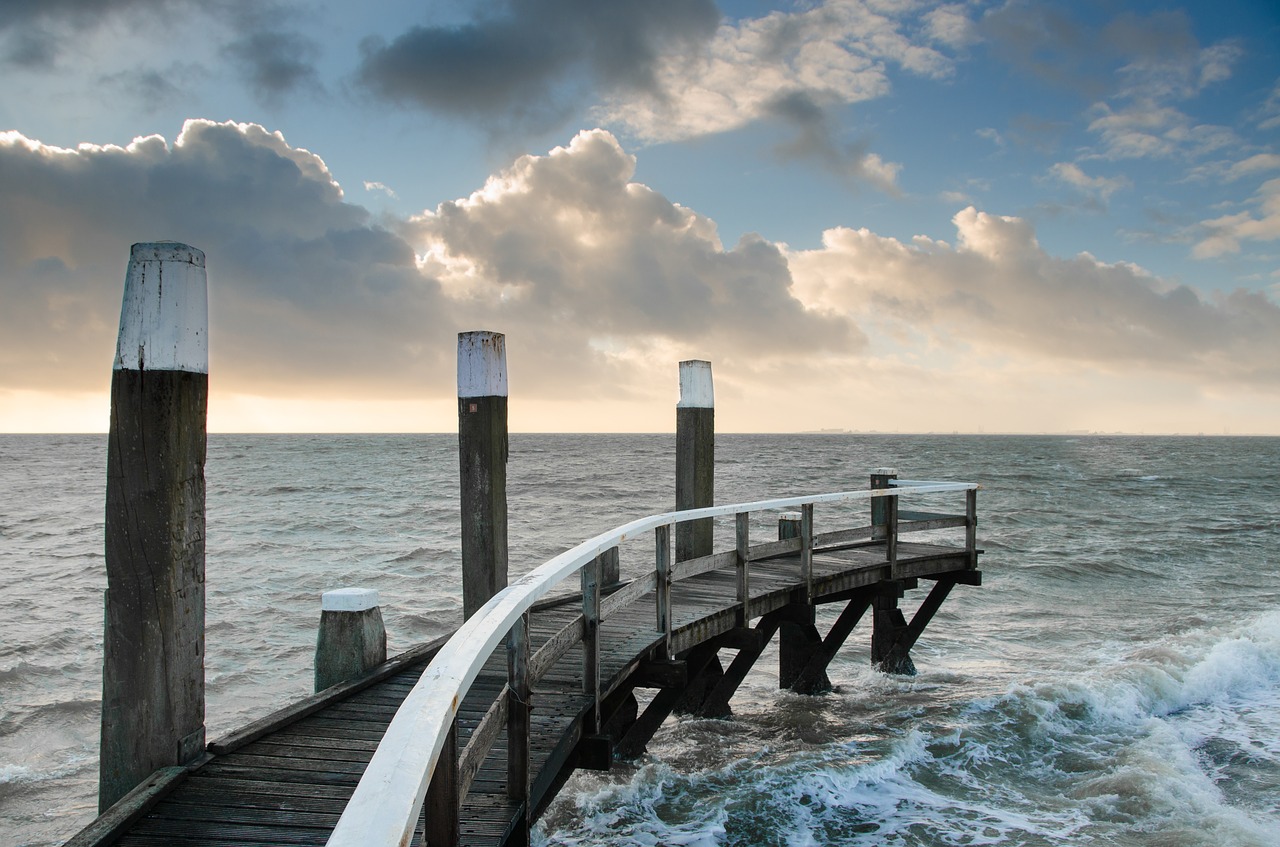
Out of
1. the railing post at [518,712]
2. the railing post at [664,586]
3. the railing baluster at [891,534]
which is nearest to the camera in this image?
the railing post at [518,712]

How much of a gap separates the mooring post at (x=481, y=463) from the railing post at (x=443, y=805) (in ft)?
14.7

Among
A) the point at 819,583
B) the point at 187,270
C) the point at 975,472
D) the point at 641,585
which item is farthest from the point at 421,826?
the point at 975,472

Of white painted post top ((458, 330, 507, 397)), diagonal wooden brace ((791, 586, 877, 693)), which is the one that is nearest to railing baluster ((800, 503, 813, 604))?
diagonal wooden brace ((791, 586, 877, 693))

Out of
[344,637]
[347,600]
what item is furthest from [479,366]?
[344,637]

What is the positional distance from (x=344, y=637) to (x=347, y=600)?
11.3 inches

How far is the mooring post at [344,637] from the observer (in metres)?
6.00

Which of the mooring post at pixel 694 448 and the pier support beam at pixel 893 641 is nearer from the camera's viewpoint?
the mooring post at pixel 694 448

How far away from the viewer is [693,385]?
9312 millimetres

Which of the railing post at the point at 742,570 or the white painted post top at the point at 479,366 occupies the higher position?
the white painted post top at the point at 479,366

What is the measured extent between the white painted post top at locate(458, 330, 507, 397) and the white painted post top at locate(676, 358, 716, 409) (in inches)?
104

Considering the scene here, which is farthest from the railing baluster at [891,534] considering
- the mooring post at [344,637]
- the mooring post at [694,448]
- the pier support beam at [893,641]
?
the mooring post at [344,637]

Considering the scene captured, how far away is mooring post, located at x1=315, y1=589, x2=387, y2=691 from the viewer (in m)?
6.00

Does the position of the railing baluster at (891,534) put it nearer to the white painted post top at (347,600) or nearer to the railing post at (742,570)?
the railing post at (742,570)

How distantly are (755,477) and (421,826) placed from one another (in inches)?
2027
